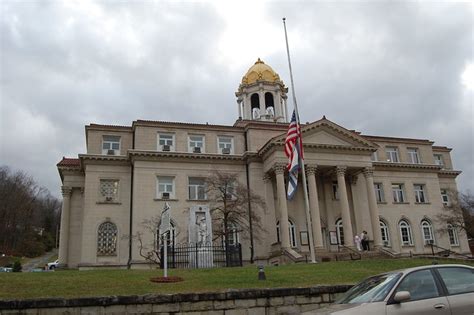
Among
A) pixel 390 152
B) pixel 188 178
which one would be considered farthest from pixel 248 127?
pixel 390 152

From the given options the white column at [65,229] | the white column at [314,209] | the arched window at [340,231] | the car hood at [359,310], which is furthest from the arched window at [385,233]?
the car hood at [359,310]

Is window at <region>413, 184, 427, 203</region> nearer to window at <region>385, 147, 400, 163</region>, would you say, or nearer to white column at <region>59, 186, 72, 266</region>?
window at <region>385, 147, 400, 163</region>

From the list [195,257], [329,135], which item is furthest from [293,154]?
[329,135]

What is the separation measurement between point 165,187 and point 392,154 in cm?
2519

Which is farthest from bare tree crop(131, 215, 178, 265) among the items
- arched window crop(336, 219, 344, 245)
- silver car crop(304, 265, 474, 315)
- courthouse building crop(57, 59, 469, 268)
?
silver car crop(304, 265, 474, 315)

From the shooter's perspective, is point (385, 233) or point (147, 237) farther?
point (385, 233)

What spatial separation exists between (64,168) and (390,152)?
111ft

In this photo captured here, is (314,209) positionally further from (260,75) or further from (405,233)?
(260,75)

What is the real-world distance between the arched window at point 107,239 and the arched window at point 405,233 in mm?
28014

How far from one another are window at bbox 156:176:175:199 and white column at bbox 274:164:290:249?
9.53 meters

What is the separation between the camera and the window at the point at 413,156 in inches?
1943

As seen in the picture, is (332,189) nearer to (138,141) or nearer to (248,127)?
(248,127)

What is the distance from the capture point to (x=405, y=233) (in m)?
45.6

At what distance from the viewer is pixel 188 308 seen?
40.8ft
